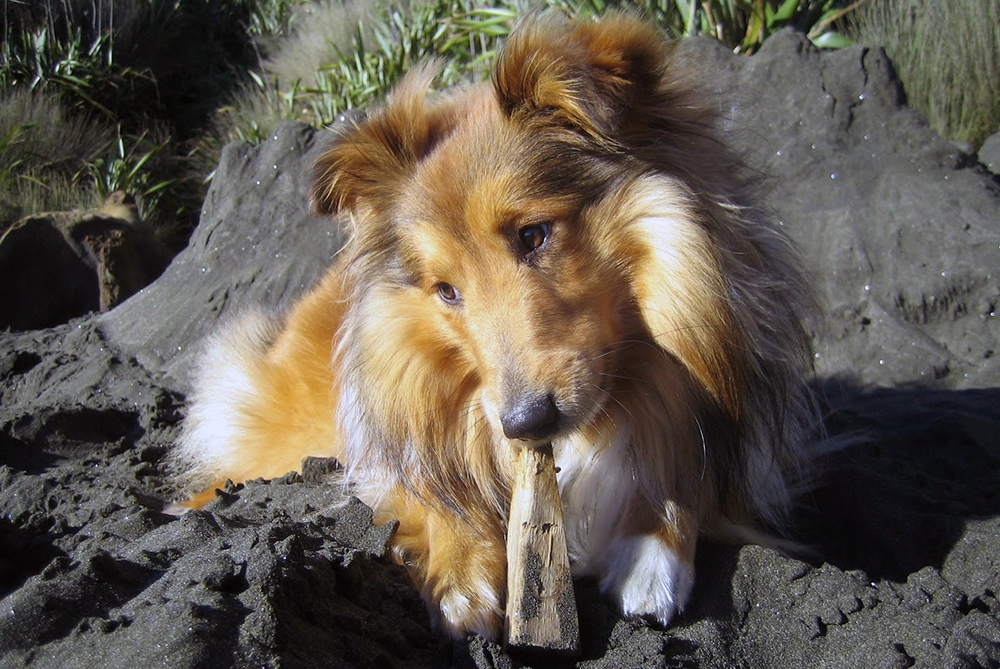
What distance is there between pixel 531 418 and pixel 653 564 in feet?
2.26

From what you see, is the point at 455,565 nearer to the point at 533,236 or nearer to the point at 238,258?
the point at 533,236

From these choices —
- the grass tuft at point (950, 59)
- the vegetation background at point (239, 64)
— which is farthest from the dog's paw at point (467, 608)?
the grass tuft at point (950, 59)

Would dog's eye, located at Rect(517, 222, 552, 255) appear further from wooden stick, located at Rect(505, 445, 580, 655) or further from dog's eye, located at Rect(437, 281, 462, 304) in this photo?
wooden stick, located at Rect(505, 445, 580, 655)

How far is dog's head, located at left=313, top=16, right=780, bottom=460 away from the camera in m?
2.65

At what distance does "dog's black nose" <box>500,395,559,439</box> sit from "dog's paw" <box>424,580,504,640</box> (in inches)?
22.7

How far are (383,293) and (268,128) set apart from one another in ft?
26.4

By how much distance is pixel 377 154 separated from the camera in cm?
309

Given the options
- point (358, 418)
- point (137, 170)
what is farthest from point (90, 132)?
point (358, 418)

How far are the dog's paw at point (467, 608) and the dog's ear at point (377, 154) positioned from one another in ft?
4.30

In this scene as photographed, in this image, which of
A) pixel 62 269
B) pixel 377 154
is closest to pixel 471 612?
pixel 377 154

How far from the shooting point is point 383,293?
10.3 feet

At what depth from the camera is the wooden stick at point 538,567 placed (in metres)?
2.50

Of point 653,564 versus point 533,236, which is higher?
point 533,236

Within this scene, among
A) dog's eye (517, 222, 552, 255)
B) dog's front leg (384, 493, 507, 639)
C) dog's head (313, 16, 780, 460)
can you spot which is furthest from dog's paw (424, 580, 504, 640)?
dog's eye (517, 222, 552, 255)
